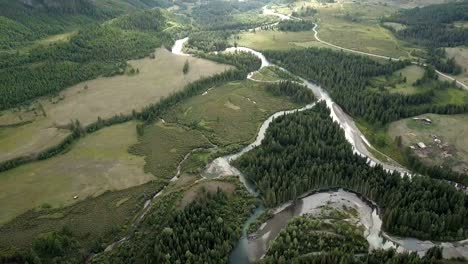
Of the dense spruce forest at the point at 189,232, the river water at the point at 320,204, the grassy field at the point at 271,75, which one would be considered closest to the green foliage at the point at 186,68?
the grassy field at the point at 271,75

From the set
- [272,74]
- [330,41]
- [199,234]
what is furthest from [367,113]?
[330,41]

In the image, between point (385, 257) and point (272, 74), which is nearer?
point (385, 257)

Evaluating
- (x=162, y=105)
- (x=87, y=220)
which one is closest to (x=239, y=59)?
(x=162, y=105)

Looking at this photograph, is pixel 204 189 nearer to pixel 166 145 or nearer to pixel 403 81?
pixel 166 145

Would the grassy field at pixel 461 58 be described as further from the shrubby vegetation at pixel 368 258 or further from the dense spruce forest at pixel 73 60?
the dense spruce forest at pixel 73 60

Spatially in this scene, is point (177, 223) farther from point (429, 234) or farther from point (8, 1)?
point (8, 1)
